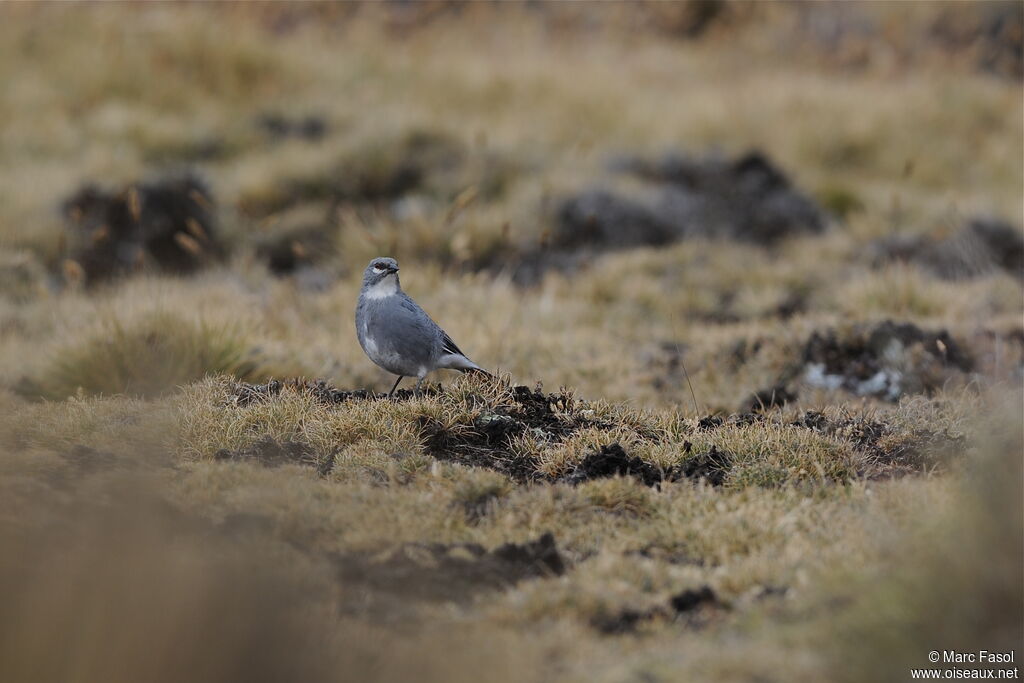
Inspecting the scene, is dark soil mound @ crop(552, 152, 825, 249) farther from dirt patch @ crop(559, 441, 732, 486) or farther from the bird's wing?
dirt patch @ crop(559, 441, 732, 486)

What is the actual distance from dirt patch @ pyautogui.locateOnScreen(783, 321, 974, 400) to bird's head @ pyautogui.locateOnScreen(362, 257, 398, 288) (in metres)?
3.38

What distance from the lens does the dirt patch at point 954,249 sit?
10844mm

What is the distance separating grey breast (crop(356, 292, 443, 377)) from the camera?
554 cm

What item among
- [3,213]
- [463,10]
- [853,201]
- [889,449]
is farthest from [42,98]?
[889,449]

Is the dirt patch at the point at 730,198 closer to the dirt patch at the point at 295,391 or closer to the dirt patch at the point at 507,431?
the dirt patch at the point at 507,431

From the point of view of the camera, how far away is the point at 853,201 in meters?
13.1

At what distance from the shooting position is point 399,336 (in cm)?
553

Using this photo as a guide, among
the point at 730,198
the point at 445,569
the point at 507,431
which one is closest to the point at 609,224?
the point at 730,198

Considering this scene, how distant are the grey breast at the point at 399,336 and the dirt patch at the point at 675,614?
2376 millimetres

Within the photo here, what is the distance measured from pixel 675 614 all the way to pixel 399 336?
2.50 m

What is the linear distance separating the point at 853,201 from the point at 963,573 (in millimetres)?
10761

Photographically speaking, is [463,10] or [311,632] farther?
[463,10]

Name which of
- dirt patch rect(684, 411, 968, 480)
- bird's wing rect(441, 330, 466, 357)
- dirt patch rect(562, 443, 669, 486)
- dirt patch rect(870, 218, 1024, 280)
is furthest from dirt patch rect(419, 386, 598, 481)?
dirt patch rect(870, 218, 1024, 280)

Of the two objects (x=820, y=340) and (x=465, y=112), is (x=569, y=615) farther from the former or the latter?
(x=465, y=112)
